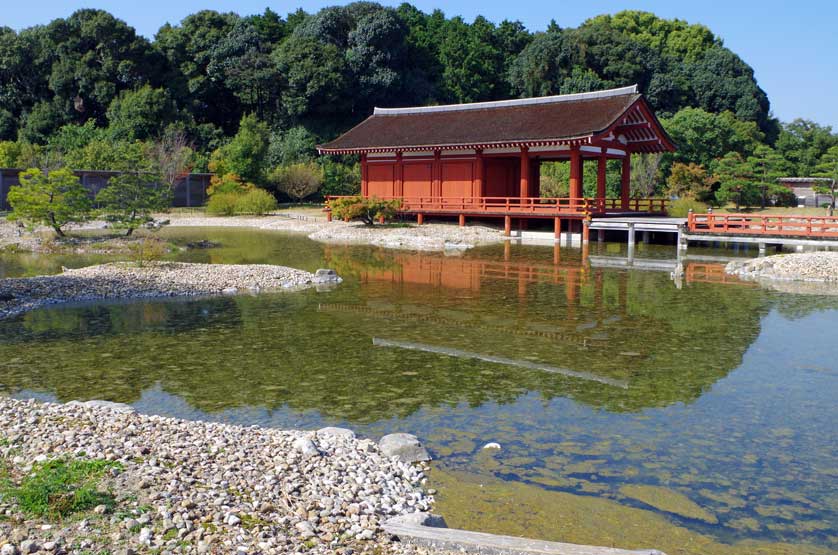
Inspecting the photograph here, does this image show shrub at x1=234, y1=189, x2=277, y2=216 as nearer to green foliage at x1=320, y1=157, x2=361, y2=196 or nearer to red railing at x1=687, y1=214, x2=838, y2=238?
green foliage at x1=320, y1=157, x2=361, y2=196

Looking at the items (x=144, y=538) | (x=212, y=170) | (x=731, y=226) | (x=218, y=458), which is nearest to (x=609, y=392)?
(x=218, y=458)

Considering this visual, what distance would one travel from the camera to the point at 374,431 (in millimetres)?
7270

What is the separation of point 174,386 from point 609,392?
5.15 m

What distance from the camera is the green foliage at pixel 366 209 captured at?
31.5 metres

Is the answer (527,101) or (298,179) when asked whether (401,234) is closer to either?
(527,101)

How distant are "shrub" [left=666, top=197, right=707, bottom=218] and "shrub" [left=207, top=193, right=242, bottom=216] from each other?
73.8 feet

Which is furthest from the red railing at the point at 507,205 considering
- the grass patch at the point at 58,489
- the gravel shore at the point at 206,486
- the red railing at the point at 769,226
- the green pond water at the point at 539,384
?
the grass patch at the point at 58,489

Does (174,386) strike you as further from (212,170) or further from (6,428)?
(212,170)

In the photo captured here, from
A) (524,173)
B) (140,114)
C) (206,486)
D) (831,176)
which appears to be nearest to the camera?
(206,486)

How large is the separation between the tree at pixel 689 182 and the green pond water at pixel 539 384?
2496cm

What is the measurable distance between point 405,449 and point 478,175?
2512cm

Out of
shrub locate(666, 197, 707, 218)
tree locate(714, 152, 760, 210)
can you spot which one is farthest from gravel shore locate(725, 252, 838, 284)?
tree locate(714, 152, 760, 210)

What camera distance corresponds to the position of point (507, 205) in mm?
28781

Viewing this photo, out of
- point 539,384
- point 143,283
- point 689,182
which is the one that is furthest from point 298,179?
point 539,384
